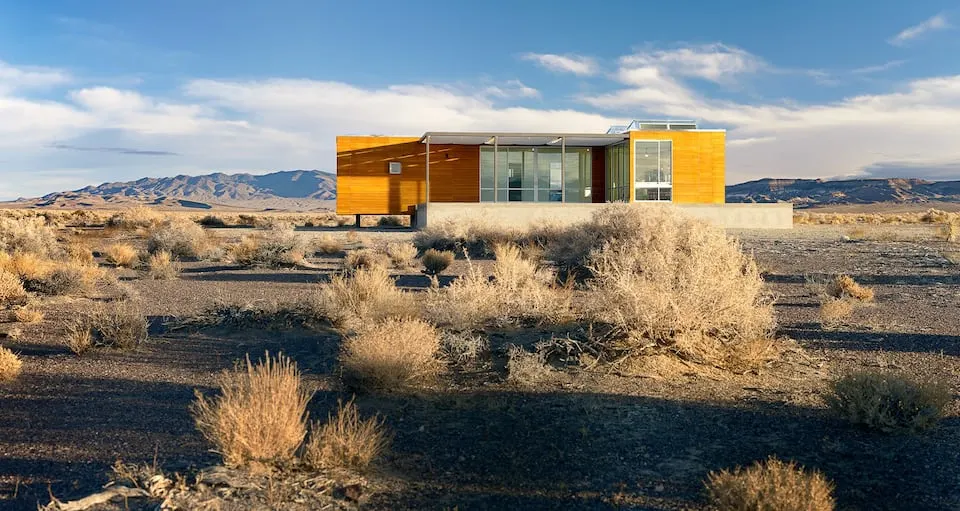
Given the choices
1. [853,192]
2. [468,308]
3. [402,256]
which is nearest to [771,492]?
[468,308]

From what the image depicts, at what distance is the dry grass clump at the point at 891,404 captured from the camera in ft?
18.5

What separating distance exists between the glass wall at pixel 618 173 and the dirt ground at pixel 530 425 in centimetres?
2570

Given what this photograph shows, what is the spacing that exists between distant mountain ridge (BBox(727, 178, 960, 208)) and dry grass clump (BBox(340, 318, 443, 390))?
13034 centimetres

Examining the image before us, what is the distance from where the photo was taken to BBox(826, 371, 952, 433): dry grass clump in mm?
5648

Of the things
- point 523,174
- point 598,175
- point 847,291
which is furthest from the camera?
point 598,175

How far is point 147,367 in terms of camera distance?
7.82 meters

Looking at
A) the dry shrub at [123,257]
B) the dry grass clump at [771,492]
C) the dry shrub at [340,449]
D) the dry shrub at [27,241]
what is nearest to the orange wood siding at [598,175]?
the dry shrub at [123,257]

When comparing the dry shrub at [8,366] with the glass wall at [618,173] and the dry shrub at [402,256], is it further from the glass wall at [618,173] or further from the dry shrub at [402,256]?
Answer: the glass wall at [618,173]

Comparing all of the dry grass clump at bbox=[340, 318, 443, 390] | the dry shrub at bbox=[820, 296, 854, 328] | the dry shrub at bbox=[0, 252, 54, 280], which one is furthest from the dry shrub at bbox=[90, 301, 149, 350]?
the dry shrub at bbox=[820, 296, 854, 328]

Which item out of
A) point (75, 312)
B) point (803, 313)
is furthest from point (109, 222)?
point (803, 313)

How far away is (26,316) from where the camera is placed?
10312 millimetres

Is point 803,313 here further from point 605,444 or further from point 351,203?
point 351,203

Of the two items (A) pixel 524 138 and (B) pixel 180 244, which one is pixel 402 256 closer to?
(B) pixel 180 244

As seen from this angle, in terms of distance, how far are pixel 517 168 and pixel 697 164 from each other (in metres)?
8.58
